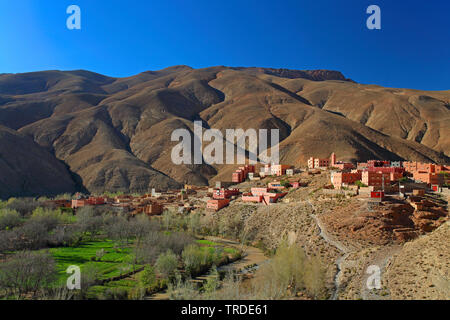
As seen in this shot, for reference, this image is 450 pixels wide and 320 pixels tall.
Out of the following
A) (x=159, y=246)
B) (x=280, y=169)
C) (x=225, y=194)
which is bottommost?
(x=159, y=246)

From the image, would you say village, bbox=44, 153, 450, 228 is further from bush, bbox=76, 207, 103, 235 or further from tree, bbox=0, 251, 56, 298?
tree, bbox=0, 251, 56, 298

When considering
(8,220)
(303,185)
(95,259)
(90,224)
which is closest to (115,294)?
(95,259)

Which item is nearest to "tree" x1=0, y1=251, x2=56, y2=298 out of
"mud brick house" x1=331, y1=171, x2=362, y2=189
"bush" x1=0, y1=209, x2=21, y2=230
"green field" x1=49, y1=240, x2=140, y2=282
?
"green field" x1=49, y1=240, x2=140, y2=282

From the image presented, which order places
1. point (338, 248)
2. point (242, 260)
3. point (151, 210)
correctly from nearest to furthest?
point (338, 248) → point (242, 260) → point (151, 210)

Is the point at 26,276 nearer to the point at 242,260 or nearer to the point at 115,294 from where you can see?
the point at 115,294

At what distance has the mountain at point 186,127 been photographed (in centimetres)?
9225

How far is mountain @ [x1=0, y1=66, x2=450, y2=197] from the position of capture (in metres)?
92.2

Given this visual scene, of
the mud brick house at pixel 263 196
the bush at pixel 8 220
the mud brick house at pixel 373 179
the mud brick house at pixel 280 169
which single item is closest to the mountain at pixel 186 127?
the mud brick house at pixel 280 169

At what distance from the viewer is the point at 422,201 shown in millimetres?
31531

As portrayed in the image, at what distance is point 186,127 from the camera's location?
12588cm

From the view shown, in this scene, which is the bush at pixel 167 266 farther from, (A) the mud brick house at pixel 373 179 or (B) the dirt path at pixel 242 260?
(A) the mud brick house at pixel 373 179
